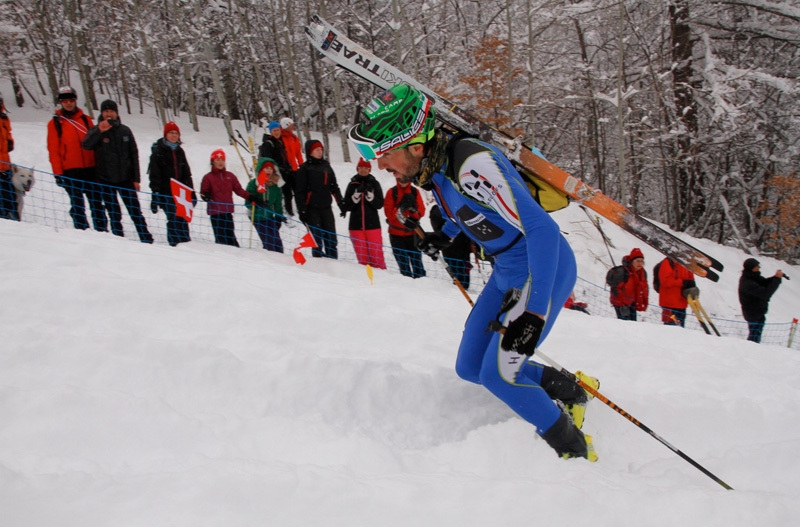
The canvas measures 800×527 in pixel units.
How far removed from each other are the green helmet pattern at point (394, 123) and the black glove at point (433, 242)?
1063 millimetres

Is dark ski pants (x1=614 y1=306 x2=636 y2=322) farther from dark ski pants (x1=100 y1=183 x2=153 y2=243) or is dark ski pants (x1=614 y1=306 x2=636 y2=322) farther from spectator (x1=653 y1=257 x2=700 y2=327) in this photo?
dark ski pants (x1=100 y1=183 x2=153 y2=243)

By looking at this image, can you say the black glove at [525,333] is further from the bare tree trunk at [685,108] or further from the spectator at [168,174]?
the bare tree trunk at [685,108]

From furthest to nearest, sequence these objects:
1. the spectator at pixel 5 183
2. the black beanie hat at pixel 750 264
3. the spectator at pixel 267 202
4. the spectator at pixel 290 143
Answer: the spectator at pixel 290 143 → the black beanie hat at pixel 750 264 → the spectator at pixel 267 202 → the spectator at pixel 5 183

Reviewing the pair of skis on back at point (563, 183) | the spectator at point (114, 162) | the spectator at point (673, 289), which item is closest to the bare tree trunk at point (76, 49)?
the spectator at point (114, 162)

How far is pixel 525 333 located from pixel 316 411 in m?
1.28

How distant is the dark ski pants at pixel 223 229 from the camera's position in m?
7.71

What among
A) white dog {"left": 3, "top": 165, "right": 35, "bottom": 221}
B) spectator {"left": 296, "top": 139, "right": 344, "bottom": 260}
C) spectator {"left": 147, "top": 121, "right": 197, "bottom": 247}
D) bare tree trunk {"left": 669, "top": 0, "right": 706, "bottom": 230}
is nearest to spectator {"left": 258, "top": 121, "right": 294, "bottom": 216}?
spectator {"left": 296, "top": 139, "right": 344, "bottom": 260}

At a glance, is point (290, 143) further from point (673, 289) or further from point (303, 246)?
point (673, 289)

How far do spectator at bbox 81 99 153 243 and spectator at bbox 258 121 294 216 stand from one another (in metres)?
2.19

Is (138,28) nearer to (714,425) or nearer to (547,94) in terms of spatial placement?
(547,94)

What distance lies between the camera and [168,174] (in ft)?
24.4

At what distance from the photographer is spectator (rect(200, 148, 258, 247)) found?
7660mm

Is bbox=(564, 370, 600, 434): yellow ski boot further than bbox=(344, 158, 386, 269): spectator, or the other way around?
bbox=(344, 158, 386, 269): spectator

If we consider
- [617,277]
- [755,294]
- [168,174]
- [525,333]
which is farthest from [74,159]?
[755,294]
